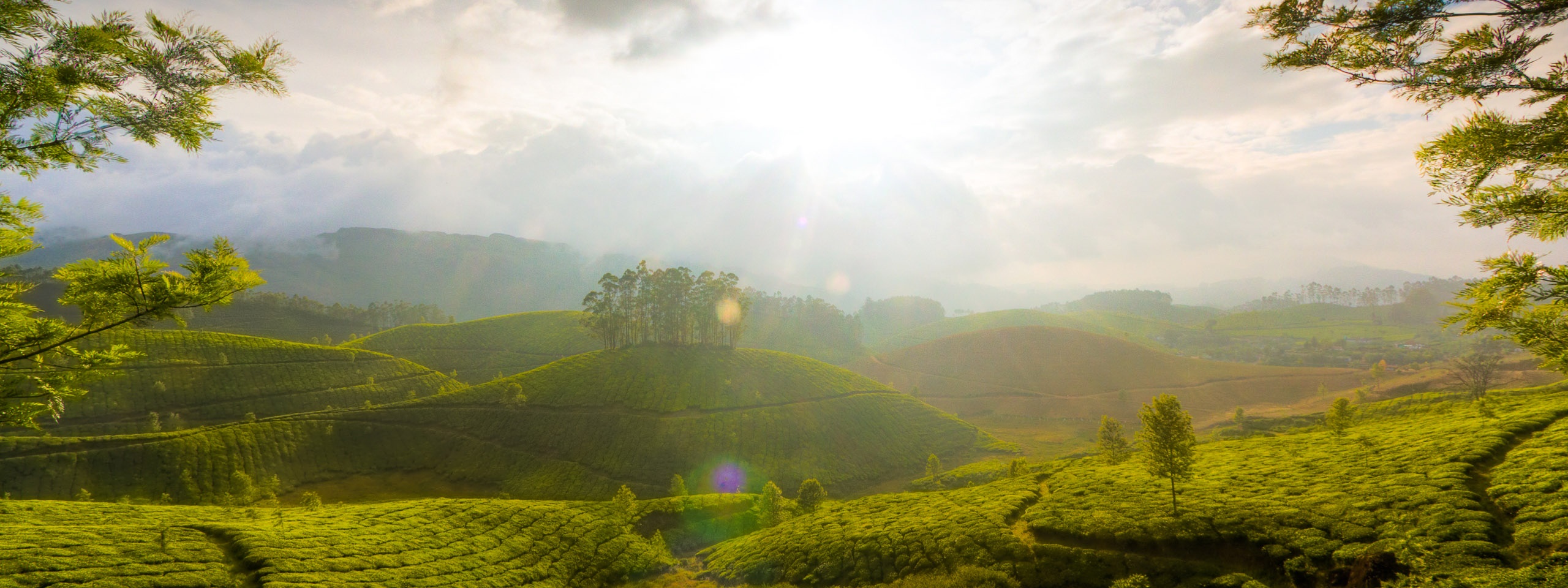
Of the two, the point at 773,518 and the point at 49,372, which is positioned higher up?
the point at 49,372

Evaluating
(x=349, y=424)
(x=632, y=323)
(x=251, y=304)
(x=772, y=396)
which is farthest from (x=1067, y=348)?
(x=251, y=304)

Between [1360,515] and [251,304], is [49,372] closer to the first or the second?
[1360,515]

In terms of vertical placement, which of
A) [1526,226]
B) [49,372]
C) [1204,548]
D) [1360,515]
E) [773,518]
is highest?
[1526,226]

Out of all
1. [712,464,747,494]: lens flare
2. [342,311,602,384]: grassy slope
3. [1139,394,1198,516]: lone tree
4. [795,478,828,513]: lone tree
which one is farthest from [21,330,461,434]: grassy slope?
[1139,394,1198,516]: lone tree

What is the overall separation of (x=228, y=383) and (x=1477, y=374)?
229 m

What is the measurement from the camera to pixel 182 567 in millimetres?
28250

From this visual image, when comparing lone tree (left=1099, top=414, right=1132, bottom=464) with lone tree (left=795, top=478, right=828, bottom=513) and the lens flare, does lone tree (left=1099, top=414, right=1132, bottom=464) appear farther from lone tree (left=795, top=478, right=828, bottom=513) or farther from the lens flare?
the lens flare

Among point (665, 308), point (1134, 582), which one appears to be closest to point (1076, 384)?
point (665, 308)

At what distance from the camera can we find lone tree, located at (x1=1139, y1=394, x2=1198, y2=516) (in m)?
33.4

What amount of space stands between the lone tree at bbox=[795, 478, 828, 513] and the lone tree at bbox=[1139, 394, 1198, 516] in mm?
34023

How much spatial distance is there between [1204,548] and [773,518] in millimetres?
40083

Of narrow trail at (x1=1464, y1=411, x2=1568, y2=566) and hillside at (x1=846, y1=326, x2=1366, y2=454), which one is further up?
narrow trail at (x1=1464, y1=411, x2=1568, y2=566)

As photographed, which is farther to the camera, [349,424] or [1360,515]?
[349,424]

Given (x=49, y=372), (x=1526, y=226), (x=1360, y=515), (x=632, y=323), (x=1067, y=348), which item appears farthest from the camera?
(x=1067, y=348)
